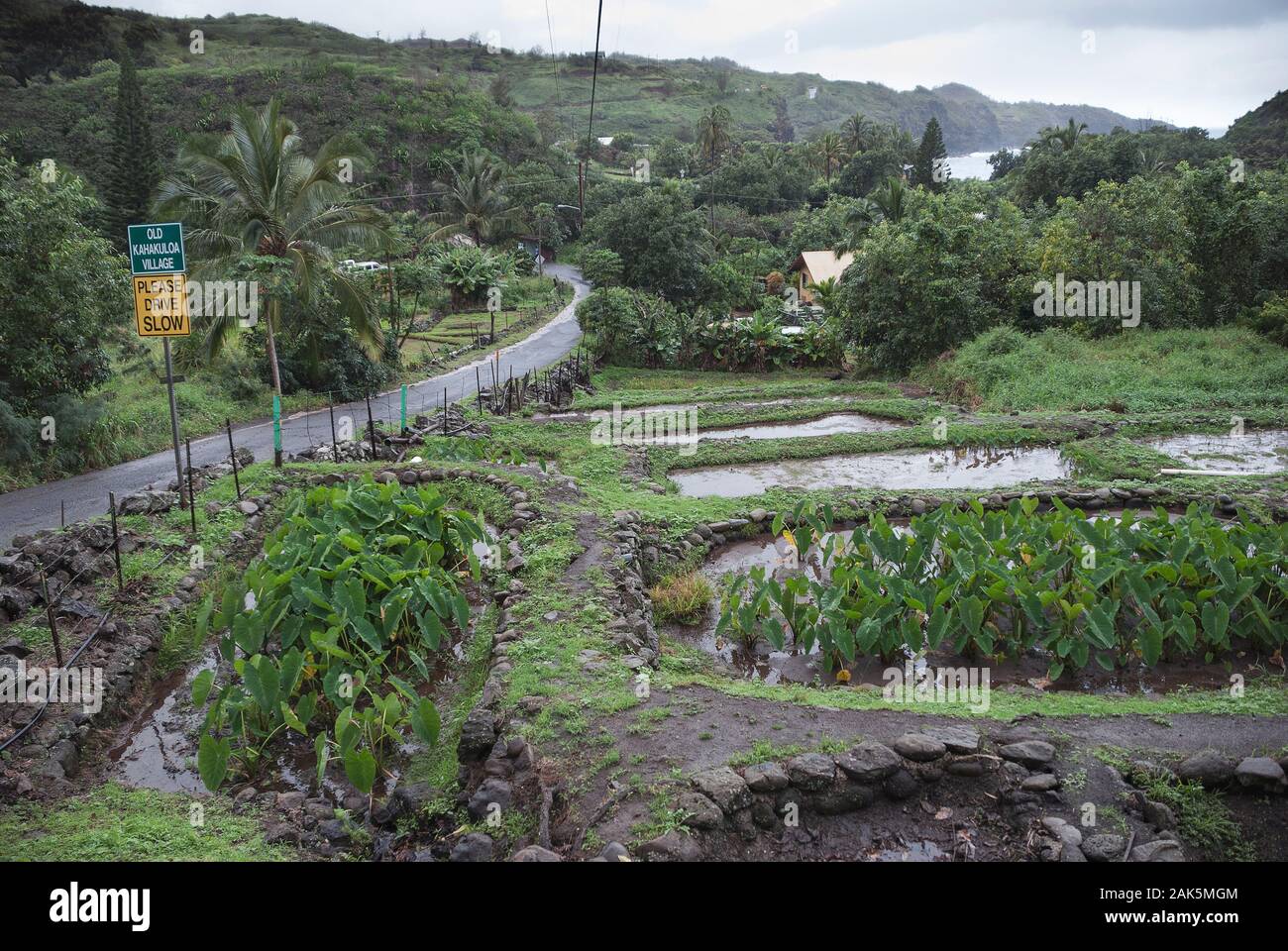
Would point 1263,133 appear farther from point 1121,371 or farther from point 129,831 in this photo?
point 129,831

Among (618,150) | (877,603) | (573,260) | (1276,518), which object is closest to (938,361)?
(1276,518)

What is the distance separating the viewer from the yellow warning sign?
10148mm

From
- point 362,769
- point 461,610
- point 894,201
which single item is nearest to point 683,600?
point 461,610

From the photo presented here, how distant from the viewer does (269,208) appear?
17.2m

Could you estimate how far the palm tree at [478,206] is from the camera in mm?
48188

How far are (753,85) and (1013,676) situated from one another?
6845 inches

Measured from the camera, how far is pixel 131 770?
22.3 feet

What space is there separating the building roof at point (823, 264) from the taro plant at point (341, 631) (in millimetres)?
35065

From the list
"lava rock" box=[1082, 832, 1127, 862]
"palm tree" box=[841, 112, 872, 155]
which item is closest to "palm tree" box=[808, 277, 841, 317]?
"lava rock" box=[1082, 832, 1127, 862]

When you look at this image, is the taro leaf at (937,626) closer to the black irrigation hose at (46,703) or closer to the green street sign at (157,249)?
the black irrigation hose at (46,703)

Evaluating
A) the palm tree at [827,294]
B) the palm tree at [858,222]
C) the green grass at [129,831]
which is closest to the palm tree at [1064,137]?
the palm tree at [858,222]

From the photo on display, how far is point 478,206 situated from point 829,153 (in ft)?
115

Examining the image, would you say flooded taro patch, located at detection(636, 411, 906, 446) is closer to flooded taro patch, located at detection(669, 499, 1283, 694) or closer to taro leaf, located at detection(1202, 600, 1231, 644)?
flooded taro patch, located at detection(669, 499, 1283, 694)

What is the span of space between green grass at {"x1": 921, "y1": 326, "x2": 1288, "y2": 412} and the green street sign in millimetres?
17462
